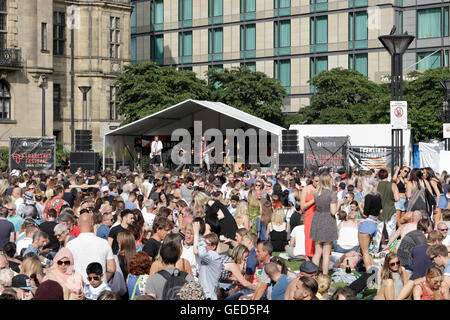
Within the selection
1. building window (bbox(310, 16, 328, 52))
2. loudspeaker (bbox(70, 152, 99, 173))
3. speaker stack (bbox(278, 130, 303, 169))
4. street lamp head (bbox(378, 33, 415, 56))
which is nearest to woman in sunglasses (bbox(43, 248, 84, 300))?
street lamp head (bbox(378, 33, 415, 56))

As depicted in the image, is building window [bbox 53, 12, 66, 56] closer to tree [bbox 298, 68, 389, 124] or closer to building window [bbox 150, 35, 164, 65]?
building window [bbox 150, 35, 164, 65]

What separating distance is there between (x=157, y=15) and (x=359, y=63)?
2036 cm

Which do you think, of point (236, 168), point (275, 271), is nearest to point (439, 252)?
point (275, 271)

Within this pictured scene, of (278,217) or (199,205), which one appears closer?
(199,205)

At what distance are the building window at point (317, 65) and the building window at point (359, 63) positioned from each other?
2.31 m

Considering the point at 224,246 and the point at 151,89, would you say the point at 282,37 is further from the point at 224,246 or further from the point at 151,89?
the point at 224,246

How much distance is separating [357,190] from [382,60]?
45207mm

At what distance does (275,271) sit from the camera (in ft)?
32.8

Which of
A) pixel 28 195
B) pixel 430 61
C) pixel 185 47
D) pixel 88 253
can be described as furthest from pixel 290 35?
pixel 88 253

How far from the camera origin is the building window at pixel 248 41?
70.2 metres

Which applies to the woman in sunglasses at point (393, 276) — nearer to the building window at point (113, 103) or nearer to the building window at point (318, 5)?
the building window at point (113, 103)

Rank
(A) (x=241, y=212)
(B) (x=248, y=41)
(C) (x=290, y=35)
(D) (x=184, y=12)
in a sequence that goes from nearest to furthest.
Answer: (A) (x=241, y=212)
(C) (x=290, y=35)
(B) (x=248, y=41)
(D) (x=184, y=12)

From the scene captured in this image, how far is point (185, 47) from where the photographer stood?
7412cm

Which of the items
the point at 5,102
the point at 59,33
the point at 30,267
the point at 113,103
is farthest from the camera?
the point at 113,103
